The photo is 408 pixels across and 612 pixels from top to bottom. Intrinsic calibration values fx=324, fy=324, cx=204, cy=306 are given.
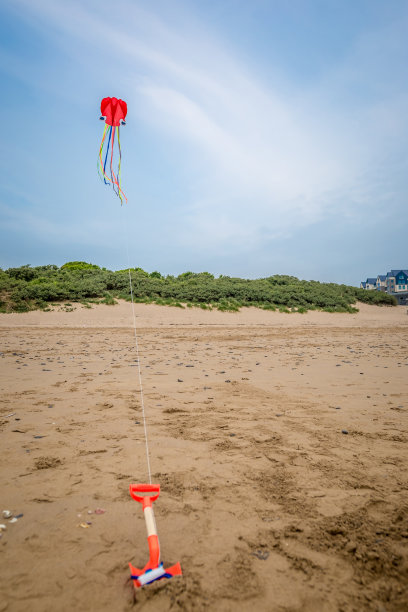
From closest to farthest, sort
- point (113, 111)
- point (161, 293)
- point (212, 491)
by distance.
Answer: point (212, 491), point (113, 111), point (161, 293)

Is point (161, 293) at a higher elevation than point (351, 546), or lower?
higher

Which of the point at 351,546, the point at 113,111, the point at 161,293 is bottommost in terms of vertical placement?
the point at 351,546

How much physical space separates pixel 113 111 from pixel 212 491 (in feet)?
16.4

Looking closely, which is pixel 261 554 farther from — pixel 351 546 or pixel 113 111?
pixel 113 111

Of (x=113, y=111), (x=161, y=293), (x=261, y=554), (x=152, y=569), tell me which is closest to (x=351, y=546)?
(x=261, y=554)

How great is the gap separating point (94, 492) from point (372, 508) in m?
1.99

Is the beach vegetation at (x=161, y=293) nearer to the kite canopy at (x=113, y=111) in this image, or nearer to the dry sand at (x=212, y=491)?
the dry sand at (x=212, y=491)

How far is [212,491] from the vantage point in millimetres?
2434

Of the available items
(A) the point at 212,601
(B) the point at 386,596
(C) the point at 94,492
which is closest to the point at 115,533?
(C) the point at 94,492

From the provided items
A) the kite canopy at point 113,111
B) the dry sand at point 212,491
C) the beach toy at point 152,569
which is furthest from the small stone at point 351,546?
the kite canopy at point 113,111

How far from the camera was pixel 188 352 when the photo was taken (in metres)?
9.08

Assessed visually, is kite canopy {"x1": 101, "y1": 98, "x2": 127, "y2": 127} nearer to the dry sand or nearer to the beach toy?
the dry sand

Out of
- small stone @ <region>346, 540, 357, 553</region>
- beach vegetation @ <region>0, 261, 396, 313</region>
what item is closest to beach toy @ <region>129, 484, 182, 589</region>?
small stone @ <region>346, 540, 357, 553</region>

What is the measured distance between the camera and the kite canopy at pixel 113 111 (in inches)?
182
